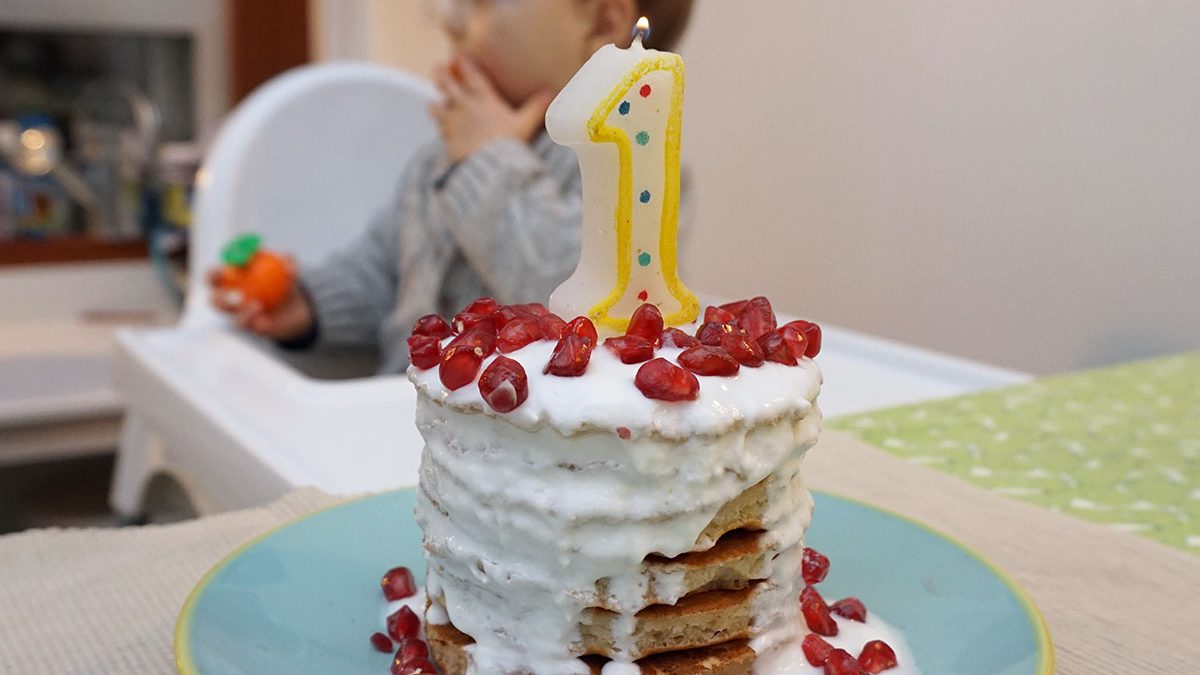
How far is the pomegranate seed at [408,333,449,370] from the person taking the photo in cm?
→ 49

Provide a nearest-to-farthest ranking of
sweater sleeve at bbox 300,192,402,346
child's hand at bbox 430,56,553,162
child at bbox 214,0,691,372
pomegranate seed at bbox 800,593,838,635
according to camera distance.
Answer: pomegranate seed at bbox 800,593,838,635, child at bbox 214,0,691,372, child's hand at bbox 430,56,553,162, sweater sleeve at bbox 300,192,402,346

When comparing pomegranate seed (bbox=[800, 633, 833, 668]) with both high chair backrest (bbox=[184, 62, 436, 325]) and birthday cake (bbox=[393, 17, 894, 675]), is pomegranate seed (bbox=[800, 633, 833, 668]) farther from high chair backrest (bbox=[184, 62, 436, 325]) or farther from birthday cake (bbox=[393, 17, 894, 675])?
high chair backrest (bbox=[184, 62, 436, 325])

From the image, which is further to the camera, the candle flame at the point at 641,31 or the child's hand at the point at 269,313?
the child's hand at the point at 269,313

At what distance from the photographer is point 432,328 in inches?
20.3

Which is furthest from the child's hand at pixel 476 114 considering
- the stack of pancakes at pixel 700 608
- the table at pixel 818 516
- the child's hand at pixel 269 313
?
the stack of pancakes at pixel 700 608

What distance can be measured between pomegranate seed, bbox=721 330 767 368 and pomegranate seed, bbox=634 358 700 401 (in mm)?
41

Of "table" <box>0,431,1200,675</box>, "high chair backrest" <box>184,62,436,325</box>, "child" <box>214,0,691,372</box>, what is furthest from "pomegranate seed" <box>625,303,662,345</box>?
"high chair backrest" <box>184,62,436,325</box>

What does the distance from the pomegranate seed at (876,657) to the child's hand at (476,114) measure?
3.36 feet

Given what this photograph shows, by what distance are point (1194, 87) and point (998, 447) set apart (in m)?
0.74

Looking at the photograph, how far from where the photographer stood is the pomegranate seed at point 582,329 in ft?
1.52

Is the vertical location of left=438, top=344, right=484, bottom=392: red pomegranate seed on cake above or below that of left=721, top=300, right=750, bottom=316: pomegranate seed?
below

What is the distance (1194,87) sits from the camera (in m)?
1.40

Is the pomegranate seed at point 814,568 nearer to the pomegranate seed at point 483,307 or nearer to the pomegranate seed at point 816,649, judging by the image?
the pomegranate seed at point 816,649

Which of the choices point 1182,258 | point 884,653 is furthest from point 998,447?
point 1182,258
